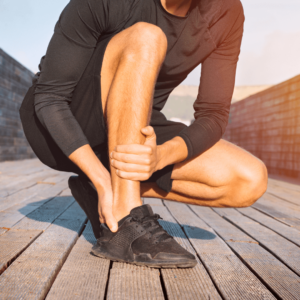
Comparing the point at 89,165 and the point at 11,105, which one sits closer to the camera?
the point at 89,165

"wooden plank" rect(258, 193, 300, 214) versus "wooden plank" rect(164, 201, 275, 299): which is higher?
"wooden plank" rect(164, 201, 275, 299)

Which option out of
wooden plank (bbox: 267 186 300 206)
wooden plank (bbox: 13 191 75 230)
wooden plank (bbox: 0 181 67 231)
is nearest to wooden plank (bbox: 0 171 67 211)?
wooden plank (bbox: 0 181 67 231)

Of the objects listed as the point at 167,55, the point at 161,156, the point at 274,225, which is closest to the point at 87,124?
the point at 161,156

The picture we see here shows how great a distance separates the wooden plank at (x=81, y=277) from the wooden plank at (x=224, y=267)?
344 millimetres

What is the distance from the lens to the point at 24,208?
192 cm

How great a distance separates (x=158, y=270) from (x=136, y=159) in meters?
0.37

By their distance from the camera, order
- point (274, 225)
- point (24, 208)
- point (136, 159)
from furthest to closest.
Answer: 1. point (24, 208)
2. point (274, 225)
3. point (136, 159)

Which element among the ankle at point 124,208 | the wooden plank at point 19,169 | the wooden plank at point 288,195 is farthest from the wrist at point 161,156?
the wooden plank at point 19,169

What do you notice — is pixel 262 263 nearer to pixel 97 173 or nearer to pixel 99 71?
pixel 97 173

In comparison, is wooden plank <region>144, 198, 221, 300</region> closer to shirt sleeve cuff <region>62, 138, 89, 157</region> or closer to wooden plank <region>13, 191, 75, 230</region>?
shirt sleeve cuff <region>62, 138, 89, 157</region>

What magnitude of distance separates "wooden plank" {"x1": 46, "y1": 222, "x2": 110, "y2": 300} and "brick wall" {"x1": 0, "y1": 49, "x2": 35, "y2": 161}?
215 inches

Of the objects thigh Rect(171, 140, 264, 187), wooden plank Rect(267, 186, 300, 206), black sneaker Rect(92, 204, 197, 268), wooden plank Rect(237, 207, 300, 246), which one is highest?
thigh Rect(171, 140, 264, 187)

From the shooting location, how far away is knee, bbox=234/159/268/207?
1.40 m

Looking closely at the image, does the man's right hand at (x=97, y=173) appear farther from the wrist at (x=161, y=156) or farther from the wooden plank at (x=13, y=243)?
the wooden plank at (x=13, y=243)
